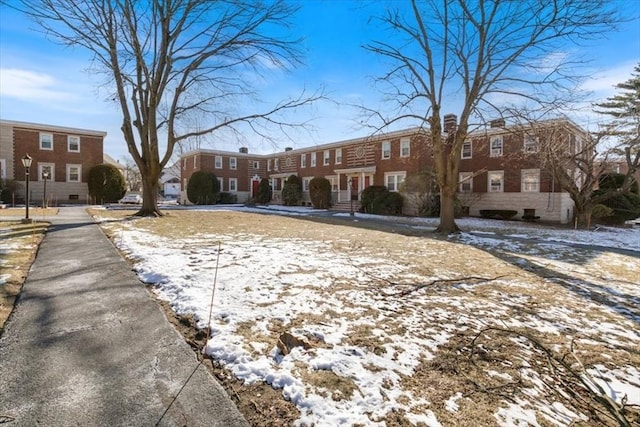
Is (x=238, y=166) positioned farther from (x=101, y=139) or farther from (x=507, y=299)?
(x=507, y=299)

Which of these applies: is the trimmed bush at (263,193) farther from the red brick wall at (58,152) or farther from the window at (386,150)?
the red brick wall at (58,152)

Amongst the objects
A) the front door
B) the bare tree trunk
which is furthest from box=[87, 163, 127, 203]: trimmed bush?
the bare tree trunk

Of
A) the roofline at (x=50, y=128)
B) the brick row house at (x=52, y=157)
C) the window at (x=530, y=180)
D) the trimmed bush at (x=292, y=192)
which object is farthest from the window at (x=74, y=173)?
the window at (x=530, y=180)

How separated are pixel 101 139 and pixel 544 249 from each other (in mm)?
32679

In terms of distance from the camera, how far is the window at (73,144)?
2664 centimetres

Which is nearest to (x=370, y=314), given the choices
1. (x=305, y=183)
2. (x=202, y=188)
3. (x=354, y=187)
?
(x=354, y=187)

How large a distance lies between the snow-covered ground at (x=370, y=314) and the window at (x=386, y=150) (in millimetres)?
16794

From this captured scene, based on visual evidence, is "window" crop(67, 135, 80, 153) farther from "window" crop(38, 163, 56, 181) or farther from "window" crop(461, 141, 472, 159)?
"window" crop(461, 141, 472, 159)

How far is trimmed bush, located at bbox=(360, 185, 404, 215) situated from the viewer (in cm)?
2117

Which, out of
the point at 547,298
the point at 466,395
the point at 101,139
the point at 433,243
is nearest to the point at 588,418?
the point at 466,395

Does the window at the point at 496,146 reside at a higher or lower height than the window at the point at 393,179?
higher

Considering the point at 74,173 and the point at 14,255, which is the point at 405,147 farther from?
the point at 74,173

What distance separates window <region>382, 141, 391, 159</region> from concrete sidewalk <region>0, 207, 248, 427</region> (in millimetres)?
21528

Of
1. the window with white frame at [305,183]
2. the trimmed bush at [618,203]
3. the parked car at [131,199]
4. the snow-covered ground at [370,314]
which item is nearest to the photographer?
the snow-covered ground at [370,314]
